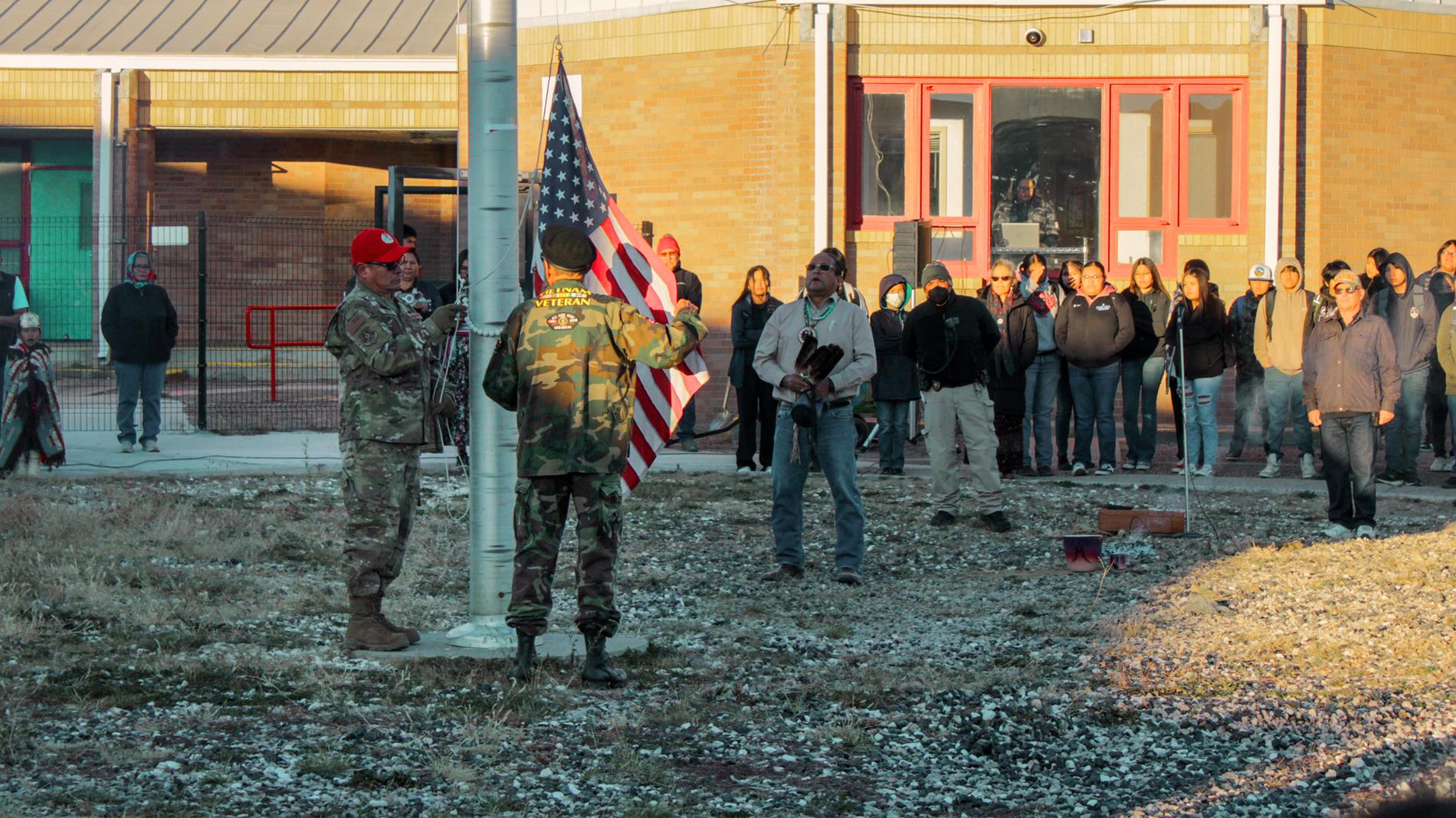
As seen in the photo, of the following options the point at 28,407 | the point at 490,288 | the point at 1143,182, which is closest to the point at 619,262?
the point at 490,288

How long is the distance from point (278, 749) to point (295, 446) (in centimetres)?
1062

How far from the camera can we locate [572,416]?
Result: 6688 mm

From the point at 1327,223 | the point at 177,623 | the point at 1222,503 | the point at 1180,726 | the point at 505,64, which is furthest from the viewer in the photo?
the point at 1327,223

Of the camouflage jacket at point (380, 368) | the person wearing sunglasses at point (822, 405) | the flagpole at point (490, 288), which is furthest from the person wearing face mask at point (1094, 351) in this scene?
the camouflage jacket at point (380, 368)

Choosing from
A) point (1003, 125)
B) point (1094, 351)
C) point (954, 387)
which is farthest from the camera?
point (1003, 125)

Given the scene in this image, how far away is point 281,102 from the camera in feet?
81.9

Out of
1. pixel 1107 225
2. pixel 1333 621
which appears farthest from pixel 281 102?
pixel 1333 621

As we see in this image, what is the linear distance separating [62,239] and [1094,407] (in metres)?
17.8

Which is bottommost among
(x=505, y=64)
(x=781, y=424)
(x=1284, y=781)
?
(x=1284, y=781)

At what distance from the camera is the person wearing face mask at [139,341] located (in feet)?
48.0

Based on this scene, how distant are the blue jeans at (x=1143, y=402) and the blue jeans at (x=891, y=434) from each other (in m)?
2.01

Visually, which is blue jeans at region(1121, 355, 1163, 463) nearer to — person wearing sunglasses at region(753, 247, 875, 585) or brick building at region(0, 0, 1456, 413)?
brick building at region(0, 0, 1456, 413)

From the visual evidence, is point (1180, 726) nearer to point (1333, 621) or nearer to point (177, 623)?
point (1333, 621)

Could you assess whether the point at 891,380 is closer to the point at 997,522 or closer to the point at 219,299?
the point at 997,522
